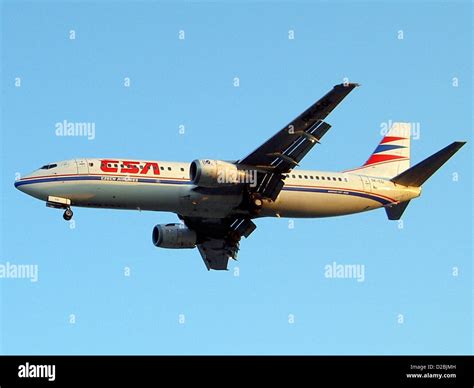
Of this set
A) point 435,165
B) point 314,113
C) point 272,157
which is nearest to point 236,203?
point 272,157

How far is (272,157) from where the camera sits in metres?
57.2

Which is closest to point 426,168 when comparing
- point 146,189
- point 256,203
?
point 256,203

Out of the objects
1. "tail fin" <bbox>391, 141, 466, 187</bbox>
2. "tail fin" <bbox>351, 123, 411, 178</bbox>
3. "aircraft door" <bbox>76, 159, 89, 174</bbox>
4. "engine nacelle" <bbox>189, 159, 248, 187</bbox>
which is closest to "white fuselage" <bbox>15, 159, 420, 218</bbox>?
"aircraft door" <bbox>76, 159, 89, 174</bbox>

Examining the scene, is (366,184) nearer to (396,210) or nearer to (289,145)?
(396,210)

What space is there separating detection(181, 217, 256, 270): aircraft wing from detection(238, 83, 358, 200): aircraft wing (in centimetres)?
368

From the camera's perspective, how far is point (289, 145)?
2227 inches

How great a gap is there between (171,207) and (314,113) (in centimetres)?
960

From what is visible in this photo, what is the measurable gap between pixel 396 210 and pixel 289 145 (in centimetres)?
997

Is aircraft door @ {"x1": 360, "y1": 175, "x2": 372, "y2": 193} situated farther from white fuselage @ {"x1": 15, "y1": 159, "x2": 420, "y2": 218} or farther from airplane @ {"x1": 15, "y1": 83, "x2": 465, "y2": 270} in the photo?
white fuselage @ {"x1": 15, "y1": 159, "x2": 420, "y2": 218}

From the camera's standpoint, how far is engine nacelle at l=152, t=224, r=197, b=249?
63.3 meters

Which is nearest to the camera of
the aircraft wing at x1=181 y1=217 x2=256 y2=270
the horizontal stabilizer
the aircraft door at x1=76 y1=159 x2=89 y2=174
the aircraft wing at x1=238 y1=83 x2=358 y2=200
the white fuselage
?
the aircraft wing at x1=238 y1=83 x2=358 y2=200

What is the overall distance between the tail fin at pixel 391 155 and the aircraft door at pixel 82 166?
17.0m

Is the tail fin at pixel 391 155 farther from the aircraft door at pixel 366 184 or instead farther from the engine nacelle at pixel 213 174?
the engine nacelle at pixel 213 174

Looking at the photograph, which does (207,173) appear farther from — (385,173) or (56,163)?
(385,173)
